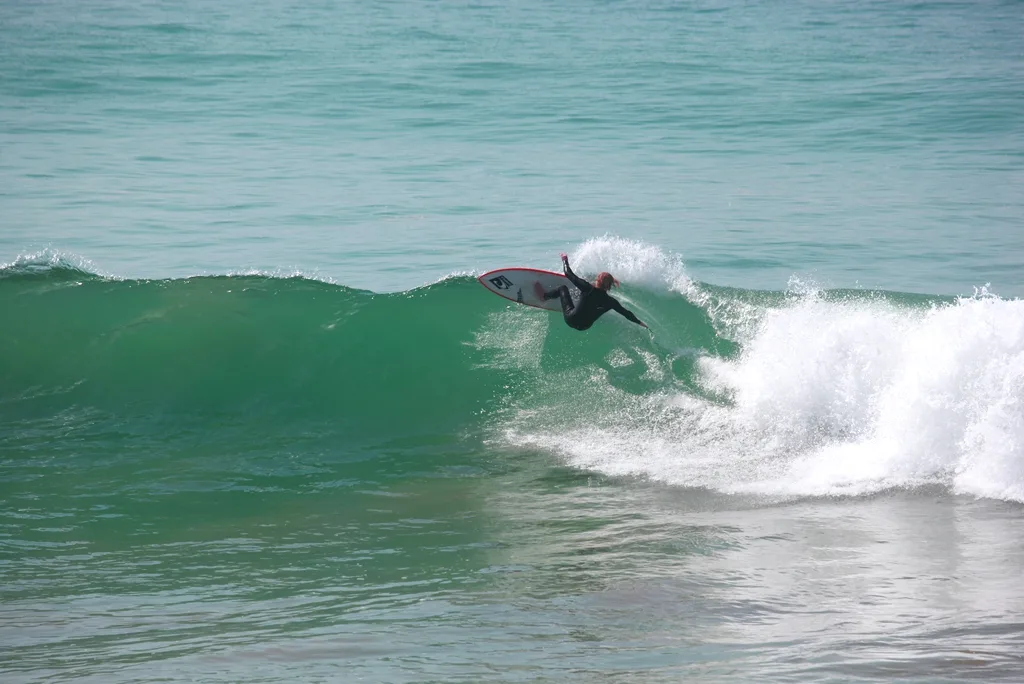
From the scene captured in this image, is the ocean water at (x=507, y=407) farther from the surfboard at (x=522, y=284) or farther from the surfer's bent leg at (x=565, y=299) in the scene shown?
the surfer's bent leg at (x=565, y=299)

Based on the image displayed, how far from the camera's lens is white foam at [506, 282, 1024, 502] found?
353 inches

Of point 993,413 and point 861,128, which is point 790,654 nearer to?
point 993,413

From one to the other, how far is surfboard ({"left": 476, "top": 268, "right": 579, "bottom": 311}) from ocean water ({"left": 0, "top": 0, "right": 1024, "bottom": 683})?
55 centimetres

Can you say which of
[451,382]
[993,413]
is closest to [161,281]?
[451,382]

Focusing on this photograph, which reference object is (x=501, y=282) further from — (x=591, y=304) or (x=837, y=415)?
(x=837, y=415)

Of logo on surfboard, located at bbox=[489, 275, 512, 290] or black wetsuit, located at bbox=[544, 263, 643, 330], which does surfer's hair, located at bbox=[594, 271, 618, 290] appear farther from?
logo on surfboard, located at bbox=[489, 275, 512, 290]

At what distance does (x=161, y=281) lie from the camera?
12.8 metres

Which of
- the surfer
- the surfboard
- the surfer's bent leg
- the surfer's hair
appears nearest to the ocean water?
the surfboard

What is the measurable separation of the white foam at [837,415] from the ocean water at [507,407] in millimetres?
39

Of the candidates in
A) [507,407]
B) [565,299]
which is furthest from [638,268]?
[507,407]

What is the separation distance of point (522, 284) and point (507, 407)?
4.54 ft

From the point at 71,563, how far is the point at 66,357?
16.1ft

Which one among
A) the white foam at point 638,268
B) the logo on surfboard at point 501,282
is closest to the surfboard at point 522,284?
the logo on surfboard at point 501,282

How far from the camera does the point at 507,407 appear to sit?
36.7ft
